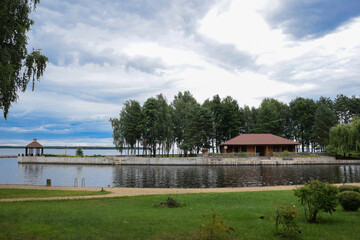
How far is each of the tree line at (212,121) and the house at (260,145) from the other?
25.1ft

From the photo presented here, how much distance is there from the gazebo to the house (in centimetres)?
4957

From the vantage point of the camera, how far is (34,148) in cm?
6988

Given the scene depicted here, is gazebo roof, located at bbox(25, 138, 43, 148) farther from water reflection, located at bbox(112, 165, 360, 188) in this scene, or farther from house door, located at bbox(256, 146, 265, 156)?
house door, located at bbox(256, 146, 265, 156)

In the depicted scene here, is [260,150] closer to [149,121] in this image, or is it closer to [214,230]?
[149,121]

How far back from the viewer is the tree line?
2739 inches

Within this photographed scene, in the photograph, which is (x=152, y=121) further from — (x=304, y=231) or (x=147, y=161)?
(x=304, y=231)

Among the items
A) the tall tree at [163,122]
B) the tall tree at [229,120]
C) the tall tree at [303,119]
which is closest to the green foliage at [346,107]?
the tall tree at [303,119]

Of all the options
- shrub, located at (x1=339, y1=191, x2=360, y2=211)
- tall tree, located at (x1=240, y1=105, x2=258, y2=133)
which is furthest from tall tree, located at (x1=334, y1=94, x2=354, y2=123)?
shrub, located at (x1=339, y1=191, x2=360, y2=211)

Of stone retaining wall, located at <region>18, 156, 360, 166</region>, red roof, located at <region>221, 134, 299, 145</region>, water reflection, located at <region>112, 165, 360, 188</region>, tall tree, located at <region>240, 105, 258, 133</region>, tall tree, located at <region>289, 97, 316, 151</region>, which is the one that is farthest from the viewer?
tall tree, located at <region>240, 105, 258, 133</region>

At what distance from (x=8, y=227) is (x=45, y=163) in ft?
212

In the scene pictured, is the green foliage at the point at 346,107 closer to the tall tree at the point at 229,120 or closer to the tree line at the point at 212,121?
the tree line at the point at 212,121

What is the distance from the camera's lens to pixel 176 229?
27.6ft

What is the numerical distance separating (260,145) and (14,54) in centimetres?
5976

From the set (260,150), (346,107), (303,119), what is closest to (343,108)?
(346,107)
